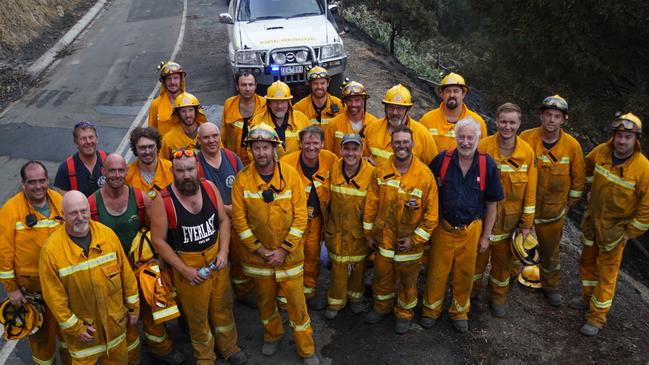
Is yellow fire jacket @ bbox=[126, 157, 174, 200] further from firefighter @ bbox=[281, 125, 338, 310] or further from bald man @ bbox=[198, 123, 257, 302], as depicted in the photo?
firefighter @ bbox=[281, 125, 338, 310]

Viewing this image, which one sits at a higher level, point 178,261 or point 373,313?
point 178,261

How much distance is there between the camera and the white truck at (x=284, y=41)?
343 inches

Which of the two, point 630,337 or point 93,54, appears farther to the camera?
point 93,54

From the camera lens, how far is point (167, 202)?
421cm

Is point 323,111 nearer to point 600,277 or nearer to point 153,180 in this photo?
point 153,180

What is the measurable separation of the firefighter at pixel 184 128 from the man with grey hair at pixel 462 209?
252 centimetres

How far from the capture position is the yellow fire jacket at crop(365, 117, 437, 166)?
5539 millimetres

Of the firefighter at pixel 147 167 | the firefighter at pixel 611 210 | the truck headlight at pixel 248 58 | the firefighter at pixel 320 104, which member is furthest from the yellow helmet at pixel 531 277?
the truck headlight at pixel 248 58

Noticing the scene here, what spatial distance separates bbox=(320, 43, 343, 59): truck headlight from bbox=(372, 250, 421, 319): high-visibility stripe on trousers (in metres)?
4.56

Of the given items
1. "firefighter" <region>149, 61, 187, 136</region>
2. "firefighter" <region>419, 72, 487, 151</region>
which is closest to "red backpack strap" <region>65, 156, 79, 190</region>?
"firefighter" <region>149, 61, 187, 136</region>

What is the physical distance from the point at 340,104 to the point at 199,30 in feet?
42.2

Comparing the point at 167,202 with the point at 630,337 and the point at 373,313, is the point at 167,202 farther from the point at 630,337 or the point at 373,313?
the point at 630,337

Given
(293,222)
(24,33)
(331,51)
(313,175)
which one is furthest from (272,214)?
(24,33)

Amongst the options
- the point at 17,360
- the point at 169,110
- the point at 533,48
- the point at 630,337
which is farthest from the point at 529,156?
the point at 533,48
